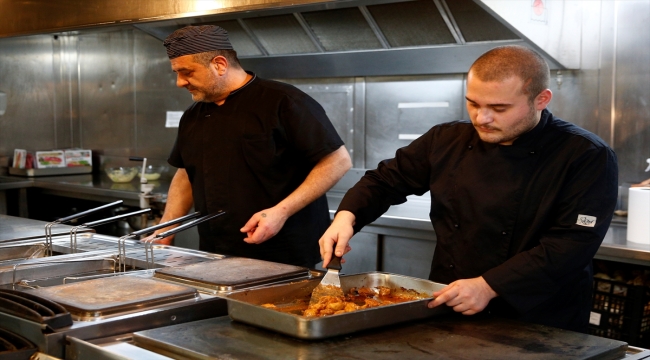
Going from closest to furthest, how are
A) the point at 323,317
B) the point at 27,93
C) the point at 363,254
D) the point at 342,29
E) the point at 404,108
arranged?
the point at 323,317 < the point at 363,254 < the point at 342,29 < the point at 404,108 < the point at 27,93

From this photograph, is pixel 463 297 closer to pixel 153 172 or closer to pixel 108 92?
pixel 153 172

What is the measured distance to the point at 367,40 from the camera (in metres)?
4.36

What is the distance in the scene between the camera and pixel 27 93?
6.26 metres

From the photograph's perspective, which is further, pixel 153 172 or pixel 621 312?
pixel 153 172

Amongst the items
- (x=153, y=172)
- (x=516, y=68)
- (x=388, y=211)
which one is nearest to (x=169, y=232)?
(x=516, y=68)

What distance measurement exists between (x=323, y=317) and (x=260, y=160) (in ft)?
4.63

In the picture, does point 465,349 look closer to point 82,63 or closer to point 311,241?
point 311,241

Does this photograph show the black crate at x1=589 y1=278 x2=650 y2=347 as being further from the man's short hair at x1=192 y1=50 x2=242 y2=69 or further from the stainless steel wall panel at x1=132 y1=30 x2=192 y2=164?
the stainless steel wall panel at x1=132 y1=30 x2=192 y2=164

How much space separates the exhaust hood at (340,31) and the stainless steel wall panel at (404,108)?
3.7 inches

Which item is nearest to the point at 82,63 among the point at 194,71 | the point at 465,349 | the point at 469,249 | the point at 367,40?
the point at 367,40

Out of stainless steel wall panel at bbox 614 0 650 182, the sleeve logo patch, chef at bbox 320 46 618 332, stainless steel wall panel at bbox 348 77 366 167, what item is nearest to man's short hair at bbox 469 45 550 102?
chef at bbox 320 46 618 332

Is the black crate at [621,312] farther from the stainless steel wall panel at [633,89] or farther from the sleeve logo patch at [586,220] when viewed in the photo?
the sleeve logo patch at [586,220]

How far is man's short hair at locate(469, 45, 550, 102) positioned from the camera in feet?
6.44

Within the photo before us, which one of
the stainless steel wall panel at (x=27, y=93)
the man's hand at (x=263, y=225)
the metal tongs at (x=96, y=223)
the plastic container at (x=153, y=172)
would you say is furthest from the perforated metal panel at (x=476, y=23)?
the stainless steel wall panel at (x=27, y=93)
